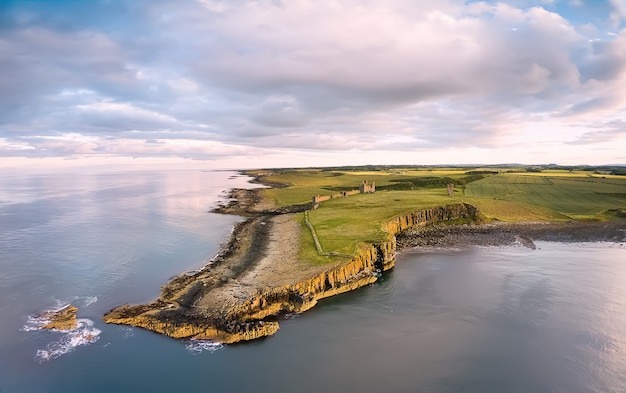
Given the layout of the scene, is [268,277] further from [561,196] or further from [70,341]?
[561,196]

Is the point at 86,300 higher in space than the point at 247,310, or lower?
lower

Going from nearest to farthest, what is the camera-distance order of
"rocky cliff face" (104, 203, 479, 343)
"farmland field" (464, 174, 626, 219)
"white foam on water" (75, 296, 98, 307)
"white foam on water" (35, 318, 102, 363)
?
"white foam on water" (35, 318, 102, 363), "rocky cliff face" (104, 203, 479, 343), "white foam on water" (75, 296, 98, 307), "farmland field" (464, 174, 626, 219)

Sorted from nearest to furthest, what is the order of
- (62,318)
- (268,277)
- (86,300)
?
(62,318), (86,300), (268,277)

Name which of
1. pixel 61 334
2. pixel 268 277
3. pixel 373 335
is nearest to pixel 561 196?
pixel 373 335

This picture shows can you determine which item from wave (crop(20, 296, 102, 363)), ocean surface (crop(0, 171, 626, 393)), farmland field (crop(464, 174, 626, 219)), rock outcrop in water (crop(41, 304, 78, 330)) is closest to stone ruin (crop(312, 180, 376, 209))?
farmland field (crop(464, 174, 626, 219))

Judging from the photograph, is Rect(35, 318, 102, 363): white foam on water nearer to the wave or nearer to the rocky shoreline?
the wave

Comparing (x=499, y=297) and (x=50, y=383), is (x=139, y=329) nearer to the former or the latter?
(x=50, y=383)

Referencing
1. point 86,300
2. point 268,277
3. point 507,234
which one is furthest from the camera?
point 507,234
